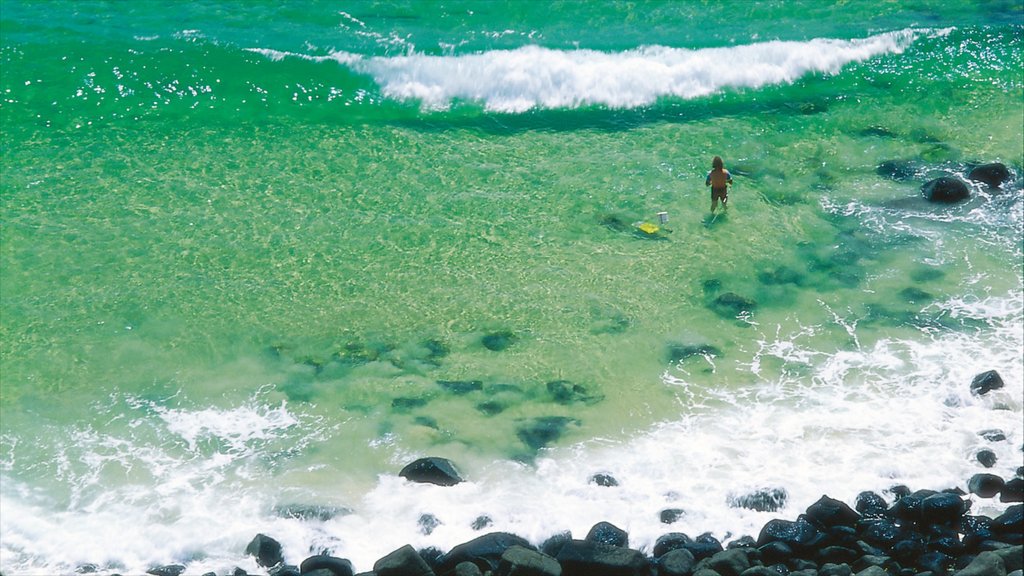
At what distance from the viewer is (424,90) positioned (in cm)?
2172

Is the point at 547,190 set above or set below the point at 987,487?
above

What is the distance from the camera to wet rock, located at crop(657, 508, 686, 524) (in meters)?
→ 12.1

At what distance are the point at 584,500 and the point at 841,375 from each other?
3924mm

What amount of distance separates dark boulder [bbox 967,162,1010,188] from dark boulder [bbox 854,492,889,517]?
779 centimetres

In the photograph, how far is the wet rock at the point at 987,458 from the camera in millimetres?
12569

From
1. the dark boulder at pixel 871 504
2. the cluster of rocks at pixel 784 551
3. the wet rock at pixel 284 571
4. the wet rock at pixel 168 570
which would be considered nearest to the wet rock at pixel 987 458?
the cluster of rocks at pixel 784 551

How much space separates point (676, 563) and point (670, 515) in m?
1.02

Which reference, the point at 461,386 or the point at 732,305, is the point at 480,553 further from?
the point at 732,305

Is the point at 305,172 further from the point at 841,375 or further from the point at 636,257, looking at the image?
the point at 841,375

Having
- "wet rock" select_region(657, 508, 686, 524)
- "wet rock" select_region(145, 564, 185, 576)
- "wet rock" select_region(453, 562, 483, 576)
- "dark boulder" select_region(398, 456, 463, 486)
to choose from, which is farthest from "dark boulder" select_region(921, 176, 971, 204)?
"wet rock" select_region(145, 564, 185, 576)

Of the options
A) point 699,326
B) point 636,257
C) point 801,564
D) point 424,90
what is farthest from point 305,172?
point 801,564

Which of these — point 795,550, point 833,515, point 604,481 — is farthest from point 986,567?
point 604,481

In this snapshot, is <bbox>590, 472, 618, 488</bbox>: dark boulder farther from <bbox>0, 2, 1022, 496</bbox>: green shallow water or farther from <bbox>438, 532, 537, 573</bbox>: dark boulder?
<bbox>438, 532, 537, 573</bbox>: dark boulder

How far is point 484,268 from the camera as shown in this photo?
16328 mm
